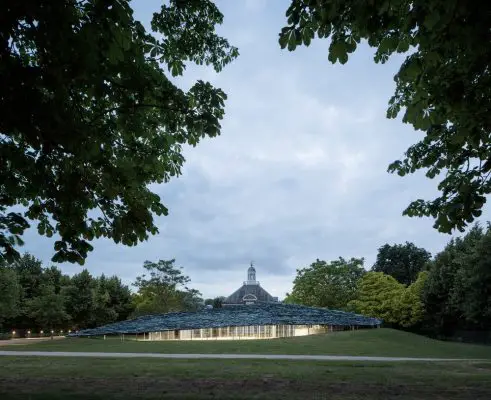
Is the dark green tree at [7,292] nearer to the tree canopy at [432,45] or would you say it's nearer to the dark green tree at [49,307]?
the dark green tree at [49,307]

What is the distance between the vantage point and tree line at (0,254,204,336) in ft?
152

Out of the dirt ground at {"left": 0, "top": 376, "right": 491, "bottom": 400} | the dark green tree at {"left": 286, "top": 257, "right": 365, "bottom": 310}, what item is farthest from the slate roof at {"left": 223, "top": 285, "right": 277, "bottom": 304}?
the dirt ground at {"left": 0, "top": 376, "right": 491, "bottom": 400}

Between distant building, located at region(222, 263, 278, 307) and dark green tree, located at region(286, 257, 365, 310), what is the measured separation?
132 feet

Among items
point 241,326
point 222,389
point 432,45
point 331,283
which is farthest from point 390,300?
point 432,45

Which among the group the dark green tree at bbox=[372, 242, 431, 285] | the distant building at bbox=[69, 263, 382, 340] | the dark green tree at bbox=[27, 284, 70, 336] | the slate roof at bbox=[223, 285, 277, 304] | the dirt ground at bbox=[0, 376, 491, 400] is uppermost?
the dark green tree at bbox=[372, 242, 431, 285]

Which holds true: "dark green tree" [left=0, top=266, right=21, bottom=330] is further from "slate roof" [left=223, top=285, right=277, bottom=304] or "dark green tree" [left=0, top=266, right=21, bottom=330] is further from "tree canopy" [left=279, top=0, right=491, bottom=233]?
"slate roof" [left=223, top=285, right=277, bottom=304]

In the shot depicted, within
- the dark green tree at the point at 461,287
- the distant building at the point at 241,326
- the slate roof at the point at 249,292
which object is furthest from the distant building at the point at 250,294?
the dark green tree at the point at 461,287

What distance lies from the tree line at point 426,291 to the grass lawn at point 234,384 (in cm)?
1885

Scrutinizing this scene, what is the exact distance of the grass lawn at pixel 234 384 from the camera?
10.1 metres

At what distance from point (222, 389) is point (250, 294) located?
3721 inches

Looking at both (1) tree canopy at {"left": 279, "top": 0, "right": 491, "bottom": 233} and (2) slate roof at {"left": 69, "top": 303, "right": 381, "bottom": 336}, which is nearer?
(1) tree canopy at {"left": 279, "top": 0, "right": 491, "bottom": 233}

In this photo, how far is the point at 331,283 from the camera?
62.2 m

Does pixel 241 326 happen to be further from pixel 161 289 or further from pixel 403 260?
pixel 403 260

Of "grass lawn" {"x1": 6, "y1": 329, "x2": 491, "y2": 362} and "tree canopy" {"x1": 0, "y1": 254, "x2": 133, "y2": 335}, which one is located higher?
"tree canopy" {"x1": 0, "y1": 254, "x2": 133, "y2": 335}
